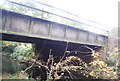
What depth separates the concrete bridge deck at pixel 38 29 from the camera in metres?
5.33

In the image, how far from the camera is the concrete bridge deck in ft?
17.5

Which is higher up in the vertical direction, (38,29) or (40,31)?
(38,29)

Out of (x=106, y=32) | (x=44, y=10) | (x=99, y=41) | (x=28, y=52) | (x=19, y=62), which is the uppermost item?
(x=44, y=10)

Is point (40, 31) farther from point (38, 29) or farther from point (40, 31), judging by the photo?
point (38, 29)

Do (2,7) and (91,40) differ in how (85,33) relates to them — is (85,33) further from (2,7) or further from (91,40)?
(2,7)

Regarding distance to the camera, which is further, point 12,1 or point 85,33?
point 85,33

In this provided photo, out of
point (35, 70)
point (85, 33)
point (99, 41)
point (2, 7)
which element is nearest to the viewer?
point (2, 7)

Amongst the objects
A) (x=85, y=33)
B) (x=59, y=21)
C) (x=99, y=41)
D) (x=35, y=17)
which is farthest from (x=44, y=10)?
(x=99, y=41)

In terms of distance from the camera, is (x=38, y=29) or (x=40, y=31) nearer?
(x=38, y=29)

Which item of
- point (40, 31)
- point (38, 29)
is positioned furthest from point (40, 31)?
point (38, 29)

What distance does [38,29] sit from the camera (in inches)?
252

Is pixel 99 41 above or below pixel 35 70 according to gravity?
above

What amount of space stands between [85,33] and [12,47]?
1423 centimetres

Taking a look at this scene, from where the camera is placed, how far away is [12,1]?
5.23 metres
